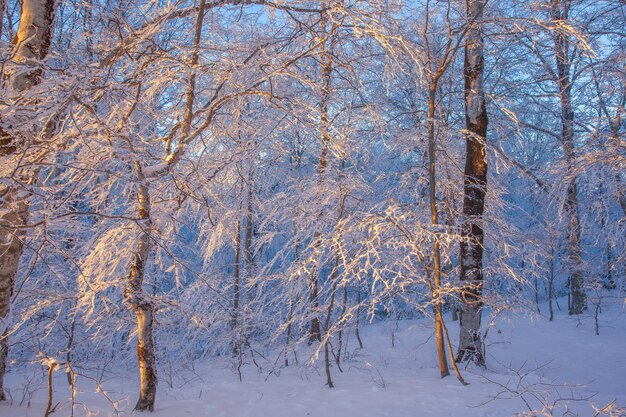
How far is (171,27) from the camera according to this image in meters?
5.07

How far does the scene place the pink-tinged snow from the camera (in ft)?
14.3

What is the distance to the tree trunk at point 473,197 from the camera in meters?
6.61

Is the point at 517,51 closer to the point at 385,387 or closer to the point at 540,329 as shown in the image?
the point at 540,329

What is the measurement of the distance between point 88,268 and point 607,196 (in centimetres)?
796

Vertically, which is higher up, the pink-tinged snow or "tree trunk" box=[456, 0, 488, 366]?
"tree trunk" box=[456, 0, 488, 366]

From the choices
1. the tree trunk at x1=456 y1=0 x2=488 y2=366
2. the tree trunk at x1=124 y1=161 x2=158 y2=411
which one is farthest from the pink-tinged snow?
the tree trunk at x1=456 y1=0 x2=488 y2=366

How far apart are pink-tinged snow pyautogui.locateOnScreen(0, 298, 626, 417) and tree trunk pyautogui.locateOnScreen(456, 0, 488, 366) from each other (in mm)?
505

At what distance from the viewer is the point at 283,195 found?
773 cm

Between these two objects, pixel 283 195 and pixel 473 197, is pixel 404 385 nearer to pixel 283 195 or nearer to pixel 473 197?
pixel 473 197

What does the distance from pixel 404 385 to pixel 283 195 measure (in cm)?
394

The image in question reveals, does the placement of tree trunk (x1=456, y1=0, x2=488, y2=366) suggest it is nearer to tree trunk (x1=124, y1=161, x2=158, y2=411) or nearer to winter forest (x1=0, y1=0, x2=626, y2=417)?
winter forest (x1=0, y1=0, x2=626, y2=417)

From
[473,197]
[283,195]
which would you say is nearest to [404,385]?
[473,197]

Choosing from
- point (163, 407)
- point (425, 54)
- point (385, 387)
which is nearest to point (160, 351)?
point (163, 407)

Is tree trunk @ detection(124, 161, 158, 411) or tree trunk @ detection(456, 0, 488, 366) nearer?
tree trunk @ detection(124, 161, 158, 411)
